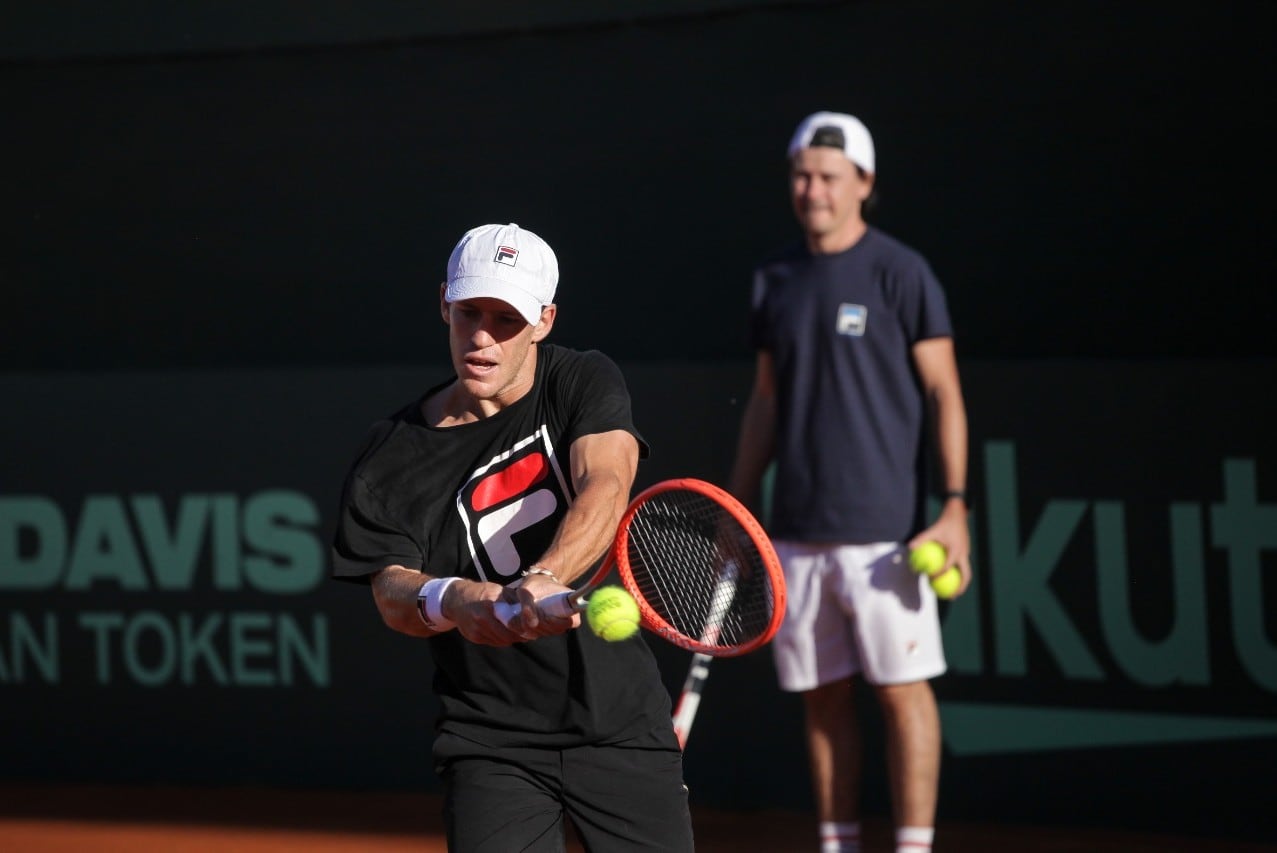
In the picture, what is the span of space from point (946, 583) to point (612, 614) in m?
2.06

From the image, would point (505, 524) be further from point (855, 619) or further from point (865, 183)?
point (865, 183)

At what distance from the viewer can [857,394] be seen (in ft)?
16.0

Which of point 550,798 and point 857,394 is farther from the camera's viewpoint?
point 857,394

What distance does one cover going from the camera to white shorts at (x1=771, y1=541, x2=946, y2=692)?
4812 mm

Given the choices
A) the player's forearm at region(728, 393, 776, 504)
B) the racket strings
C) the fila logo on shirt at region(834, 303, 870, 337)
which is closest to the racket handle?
the racket strings

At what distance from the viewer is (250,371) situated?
677 cm

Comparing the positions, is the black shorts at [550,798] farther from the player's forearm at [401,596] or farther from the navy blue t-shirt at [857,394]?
the navy blue t-shirt at [857,394]

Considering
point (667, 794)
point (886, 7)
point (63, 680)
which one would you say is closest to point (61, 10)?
point (63, 680)

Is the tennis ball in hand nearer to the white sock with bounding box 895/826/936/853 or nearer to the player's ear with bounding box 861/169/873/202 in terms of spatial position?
the white sock with bounding box 895/826/936/853

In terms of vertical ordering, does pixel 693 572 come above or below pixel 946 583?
above

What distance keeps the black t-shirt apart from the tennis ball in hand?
30 centimetres

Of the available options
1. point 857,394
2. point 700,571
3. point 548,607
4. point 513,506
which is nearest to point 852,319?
point 857,394

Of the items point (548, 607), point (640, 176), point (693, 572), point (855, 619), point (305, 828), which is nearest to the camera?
point (548, 607)

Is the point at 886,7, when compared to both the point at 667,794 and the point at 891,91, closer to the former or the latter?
the point at 891,91
